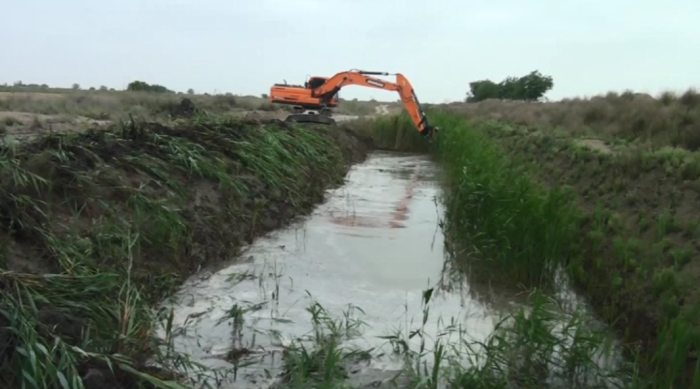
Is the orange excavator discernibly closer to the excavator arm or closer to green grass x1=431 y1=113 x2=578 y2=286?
the excavator arm

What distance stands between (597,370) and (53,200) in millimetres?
4584

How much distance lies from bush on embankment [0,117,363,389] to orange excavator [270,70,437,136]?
777 centimetres

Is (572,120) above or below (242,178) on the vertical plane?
above

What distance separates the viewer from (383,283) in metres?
5.95

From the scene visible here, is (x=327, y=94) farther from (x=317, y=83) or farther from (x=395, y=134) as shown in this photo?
(x=395, y=134)

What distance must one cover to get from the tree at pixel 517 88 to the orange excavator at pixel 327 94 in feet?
104

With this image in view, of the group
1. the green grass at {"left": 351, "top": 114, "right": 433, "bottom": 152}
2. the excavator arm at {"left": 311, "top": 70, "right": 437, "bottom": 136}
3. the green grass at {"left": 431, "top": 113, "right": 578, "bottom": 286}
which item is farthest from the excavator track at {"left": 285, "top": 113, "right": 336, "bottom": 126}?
the green grass at {"left": 431, "top": 113, "right": 578, "bottom": 286}

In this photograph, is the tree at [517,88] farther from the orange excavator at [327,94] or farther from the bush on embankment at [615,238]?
the bush on embankment at [615,238]

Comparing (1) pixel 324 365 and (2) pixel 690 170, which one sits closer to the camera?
(1) pixel 324 365

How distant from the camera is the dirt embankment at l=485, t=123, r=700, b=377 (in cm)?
436

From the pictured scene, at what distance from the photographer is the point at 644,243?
A: 5.70 metres

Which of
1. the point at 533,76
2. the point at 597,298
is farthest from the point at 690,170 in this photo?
the point at 533,76

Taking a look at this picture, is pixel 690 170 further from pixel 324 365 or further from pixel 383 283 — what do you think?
pixel 324 365

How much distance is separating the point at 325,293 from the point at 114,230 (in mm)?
1972
